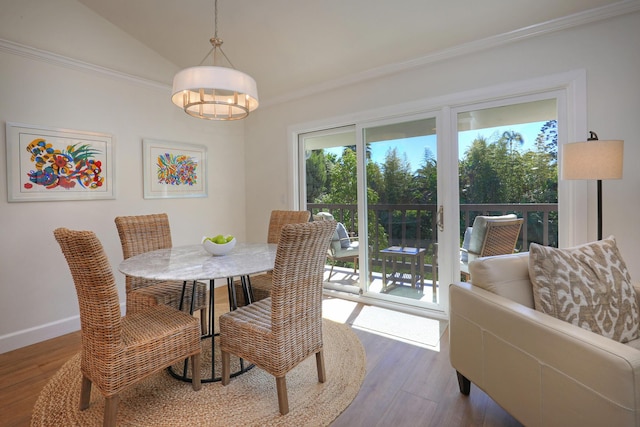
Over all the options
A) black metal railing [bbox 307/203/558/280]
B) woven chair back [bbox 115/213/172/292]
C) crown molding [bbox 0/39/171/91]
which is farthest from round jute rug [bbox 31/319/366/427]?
→ crown molding [bbox 0/39/171/91]

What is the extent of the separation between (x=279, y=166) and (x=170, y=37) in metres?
1.78

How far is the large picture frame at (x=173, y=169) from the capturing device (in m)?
3.34

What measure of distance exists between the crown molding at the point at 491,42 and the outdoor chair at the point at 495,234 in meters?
1.44

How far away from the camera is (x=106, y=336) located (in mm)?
1425

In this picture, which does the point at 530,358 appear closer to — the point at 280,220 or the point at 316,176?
the point at 280,220

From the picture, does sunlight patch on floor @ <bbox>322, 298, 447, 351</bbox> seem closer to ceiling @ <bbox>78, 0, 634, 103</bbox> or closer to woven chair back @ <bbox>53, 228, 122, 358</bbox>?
woven chair back @ <bbox>53, 228, 122, 358</bbox>

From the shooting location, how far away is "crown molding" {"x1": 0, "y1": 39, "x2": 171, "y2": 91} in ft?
7.99

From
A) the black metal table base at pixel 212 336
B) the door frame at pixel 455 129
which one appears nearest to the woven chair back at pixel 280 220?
the black metal table base at pixel 212 336

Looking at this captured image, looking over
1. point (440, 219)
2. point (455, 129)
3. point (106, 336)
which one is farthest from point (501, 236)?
point (106, 336)

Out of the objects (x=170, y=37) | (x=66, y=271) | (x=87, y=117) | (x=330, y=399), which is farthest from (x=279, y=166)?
(x=330, y=399)

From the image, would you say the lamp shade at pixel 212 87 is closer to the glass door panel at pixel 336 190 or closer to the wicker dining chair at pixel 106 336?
the wicker dining chair at pixel 106 336

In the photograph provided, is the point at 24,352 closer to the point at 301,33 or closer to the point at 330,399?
the point at 330,399

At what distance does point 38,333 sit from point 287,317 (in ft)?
8.17

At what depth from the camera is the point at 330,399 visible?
1.76 metres
